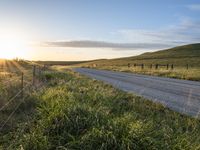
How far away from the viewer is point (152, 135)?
23.5 feet

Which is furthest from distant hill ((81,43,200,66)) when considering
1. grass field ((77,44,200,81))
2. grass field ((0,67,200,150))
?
grass field ((0,67,200,150))

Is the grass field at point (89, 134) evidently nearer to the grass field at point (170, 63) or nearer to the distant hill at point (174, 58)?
the grass field at point (170, 63)

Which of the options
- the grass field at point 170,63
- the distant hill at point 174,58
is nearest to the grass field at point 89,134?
the grass field at point 170,63

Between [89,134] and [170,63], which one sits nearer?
[89,134]

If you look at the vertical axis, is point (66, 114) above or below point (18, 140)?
above

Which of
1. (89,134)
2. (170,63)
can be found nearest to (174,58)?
(170,63)

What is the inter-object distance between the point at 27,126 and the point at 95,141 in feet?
9.04

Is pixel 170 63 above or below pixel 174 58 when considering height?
below

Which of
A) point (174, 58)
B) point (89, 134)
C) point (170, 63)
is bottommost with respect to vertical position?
point (170, 63)

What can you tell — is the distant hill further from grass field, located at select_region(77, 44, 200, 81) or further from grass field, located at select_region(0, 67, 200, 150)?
grass field, located at select_region(0, 67, 200, 150)

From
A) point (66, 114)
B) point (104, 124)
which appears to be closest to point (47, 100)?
point (66, 114)

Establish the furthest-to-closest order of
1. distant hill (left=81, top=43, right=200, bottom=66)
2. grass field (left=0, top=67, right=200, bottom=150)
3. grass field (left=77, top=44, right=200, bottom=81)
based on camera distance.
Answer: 1. distant hill (left=81, top=43, right=200, bottom=66)
2. grass field (left=77, top=44, right=200, bottom=81)
3. grass field (left=0, top=67, right=200, bottom=150)

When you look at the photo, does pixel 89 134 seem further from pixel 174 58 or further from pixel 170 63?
pixel 174 58

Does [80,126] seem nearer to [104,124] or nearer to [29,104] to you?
[104,124]
